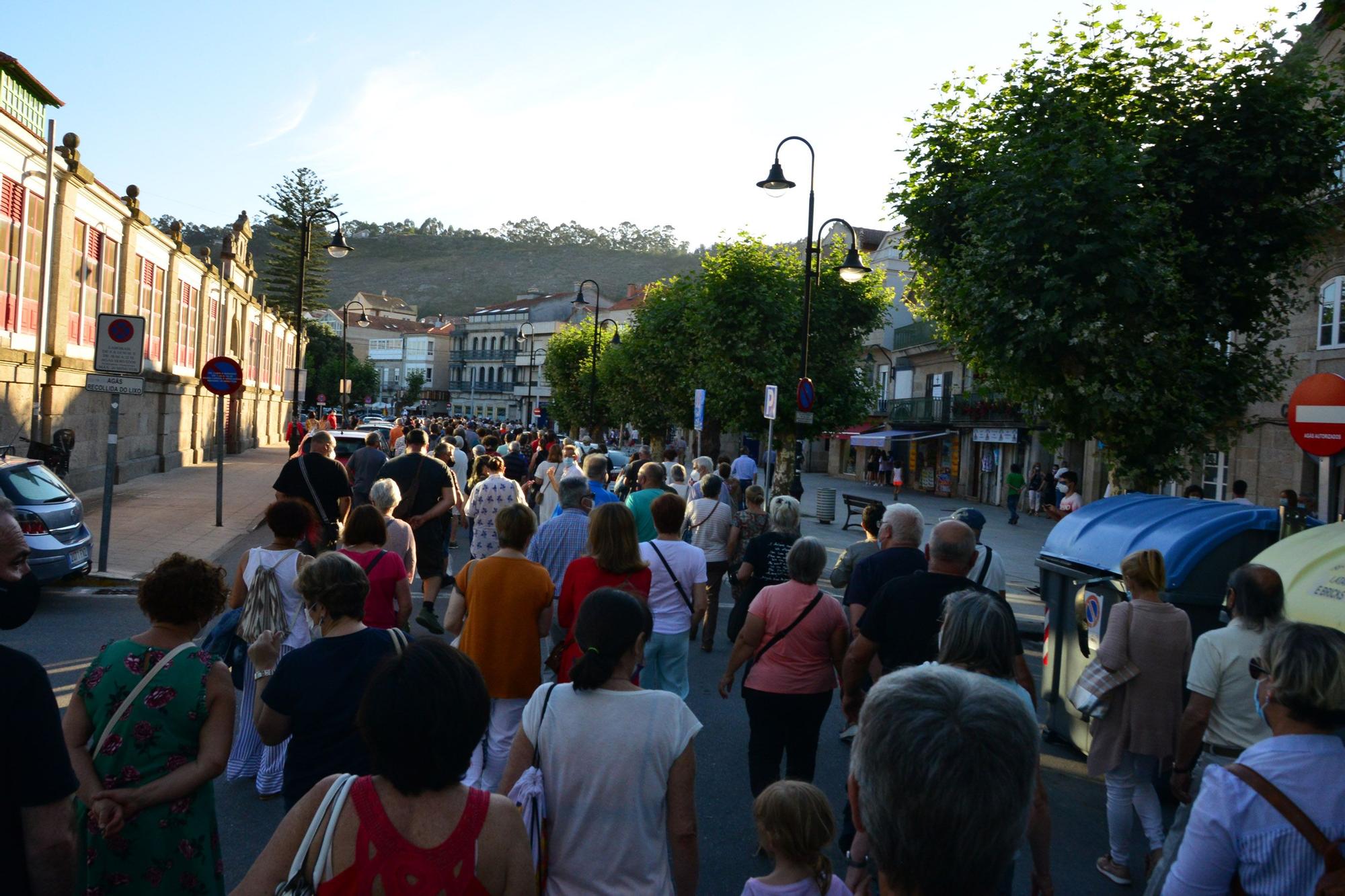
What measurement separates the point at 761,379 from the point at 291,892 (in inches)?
1113

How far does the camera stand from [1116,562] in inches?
306

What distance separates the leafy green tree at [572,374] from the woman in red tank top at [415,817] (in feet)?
170

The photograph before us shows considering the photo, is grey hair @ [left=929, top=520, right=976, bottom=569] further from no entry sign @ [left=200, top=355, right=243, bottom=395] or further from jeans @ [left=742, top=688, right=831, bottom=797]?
no entry sign @ [left=200, top=355, right=243, bottom=395]

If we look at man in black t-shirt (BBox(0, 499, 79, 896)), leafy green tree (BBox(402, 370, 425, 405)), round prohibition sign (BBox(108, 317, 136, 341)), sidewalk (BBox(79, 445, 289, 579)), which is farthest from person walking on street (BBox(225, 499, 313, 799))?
leafy green tree (BBox(402, 370, 425, 405))

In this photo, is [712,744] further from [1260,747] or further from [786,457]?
[786,457]

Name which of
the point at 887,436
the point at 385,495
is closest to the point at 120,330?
the point at 385,495

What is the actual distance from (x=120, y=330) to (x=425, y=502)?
5975 mm

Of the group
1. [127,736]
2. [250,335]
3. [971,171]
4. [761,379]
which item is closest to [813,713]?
[127,736]

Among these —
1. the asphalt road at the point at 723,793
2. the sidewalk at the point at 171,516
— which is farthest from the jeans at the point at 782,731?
the sidewalk at the point at 171,516

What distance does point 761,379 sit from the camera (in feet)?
99.1

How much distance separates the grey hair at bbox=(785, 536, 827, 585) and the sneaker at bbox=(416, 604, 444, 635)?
4.85 m

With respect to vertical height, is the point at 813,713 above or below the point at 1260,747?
below

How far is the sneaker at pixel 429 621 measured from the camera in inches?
372

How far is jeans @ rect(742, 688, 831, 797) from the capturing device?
5.26m
